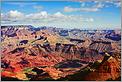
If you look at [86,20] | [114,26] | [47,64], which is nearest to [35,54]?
[47,64]

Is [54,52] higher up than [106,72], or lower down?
higher up

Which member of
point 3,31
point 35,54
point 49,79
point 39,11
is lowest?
point 49,79

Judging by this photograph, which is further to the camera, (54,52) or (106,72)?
(54,52)

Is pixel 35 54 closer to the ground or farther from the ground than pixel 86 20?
closer to the ground

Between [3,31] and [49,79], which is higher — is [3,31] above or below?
above

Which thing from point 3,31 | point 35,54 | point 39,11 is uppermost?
point 39,11

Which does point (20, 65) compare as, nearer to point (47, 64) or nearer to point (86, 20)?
point (47, 64)

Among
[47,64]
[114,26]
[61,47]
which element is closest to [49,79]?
[47,64]

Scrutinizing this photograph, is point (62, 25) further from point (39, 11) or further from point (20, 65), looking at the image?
point (20, 65)
